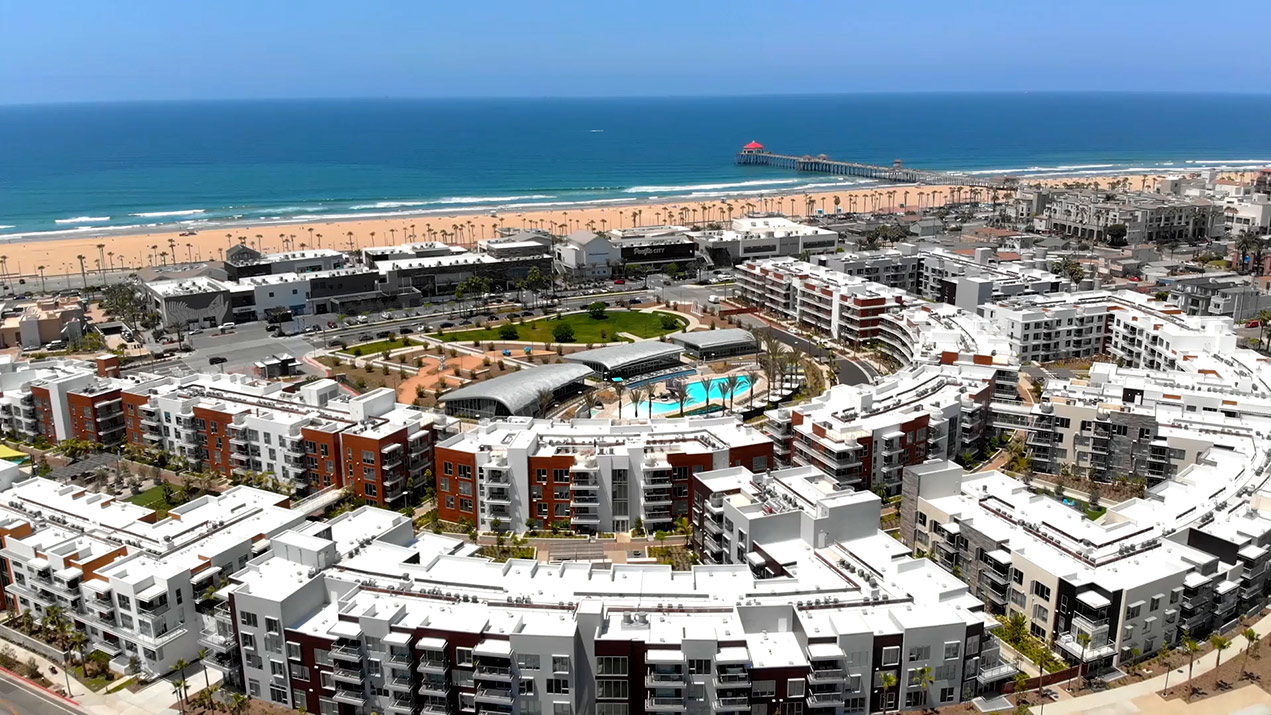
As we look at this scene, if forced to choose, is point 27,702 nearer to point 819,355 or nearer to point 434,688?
point 434,688

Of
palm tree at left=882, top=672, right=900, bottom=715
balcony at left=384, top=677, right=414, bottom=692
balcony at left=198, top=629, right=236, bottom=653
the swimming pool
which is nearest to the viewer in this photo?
palm tree at left=882, top=672, right=900, bottom=715

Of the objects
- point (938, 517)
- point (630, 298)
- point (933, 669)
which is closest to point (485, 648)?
point (933, 669)

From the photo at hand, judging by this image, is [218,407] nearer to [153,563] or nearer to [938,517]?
[153,563]

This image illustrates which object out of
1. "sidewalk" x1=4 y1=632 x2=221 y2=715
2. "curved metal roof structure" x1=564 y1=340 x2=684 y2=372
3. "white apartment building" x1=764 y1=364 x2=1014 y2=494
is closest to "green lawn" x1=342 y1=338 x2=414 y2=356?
"curved metal roof structure" x1=564 y1=340 x2=684 y2=372

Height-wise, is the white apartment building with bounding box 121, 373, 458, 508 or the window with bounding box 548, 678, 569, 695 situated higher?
the white apartment building with bounding box 121, 373, 458, 508

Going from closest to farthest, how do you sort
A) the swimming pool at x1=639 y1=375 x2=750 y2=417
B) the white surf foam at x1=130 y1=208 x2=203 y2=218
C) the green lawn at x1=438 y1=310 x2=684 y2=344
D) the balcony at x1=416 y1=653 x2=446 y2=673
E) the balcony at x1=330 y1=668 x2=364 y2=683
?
the balcony at x1=416 y1=653 x2=446 y2=673, the balcony at x1=330 y1=668 x2=364 y2=683, the swimming pool at x1=639 y1=375 x2=750 y2=417, the green lawn at x1=438 y1=310 x2=684 y2=344, the white surf foam at x1=130 y1=208 x2=203 y2=218

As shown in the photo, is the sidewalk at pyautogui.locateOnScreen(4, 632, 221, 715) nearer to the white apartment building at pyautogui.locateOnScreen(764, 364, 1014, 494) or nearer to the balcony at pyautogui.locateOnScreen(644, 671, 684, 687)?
the balcony at pyautogui.locateOnScreen(644, 671, 684, 687)

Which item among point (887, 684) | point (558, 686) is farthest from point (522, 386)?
point (887, 684)

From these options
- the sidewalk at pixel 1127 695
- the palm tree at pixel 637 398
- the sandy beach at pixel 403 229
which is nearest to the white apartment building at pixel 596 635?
the sidewalk at pixel 1127 695
